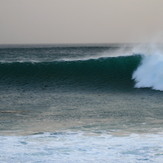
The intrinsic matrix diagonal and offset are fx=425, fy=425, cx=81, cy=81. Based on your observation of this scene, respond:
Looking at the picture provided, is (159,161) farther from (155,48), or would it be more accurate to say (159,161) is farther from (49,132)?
(155,48)

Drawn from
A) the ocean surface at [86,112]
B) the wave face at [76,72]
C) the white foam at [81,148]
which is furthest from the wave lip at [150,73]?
the white foam at [81,148]

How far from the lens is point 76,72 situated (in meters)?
18.8

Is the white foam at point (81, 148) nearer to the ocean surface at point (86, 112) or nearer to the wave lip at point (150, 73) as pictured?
the ocean surface at point (86, 112)

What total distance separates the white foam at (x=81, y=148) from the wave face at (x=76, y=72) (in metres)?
9.38

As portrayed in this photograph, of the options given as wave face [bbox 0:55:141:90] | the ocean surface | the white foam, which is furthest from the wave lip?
the white foam

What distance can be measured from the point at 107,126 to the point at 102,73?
34.8ft

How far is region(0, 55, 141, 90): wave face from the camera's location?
55.7 feet

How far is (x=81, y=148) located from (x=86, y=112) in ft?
10.9

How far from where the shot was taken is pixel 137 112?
9.42 meters

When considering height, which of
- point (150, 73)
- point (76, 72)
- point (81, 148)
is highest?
point (150, 73)

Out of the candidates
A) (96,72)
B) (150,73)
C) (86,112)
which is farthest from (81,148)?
(96,72)

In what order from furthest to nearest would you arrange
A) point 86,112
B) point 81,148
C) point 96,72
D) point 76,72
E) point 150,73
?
1. point 76,72
2. point 96,72
3. point 150,73
4. point 86,112
5. point 81,148

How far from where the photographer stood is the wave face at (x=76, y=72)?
17.0 metres

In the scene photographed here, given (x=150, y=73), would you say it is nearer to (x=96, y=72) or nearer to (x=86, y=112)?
(x=96, y=72)
